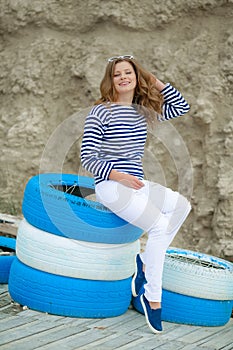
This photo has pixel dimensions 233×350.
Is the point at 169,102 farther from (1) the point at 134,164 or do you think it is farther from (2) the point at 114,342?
(2) the point at 114,342

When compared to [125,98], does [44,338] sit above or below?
below

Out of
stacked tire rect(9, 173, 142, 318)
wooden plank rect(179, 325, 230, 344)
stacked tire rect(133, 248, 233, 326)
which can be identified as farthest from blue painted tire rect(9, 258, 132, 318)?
wooden plank rect(179, 325, 230, 344)

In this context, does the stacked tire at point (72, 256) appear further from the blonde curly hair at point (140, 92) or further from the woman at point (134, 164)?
the blonde curly hair at point (140, 92)

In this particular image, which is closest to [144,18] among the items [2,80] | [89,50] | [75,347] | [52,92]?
[89,50]

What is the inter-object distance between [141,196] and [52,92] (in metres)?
3.28

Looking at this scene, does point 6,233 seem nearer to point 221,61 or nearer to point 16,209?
point 16,209

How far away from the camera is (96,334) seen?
12.4ft

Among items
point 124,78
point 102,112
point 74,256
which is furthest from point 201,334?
point 124,78

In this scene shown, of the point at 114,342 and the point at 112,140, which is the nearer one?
the point at 114,342

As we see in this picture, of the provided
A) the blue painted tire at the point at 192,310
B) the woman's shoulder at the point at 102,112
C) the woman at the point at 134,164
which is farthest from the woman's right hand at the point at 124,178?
the blue painted tire at the point at 192,310

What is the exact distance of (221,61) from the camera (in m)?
6.29

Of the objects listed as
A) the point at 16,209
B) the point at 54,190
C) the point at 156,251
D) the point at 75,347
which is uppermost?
the point at 54,190

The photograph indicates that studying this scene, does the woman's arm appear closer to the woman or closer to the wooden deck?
the woman

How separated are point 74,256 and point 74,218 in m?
0.24
